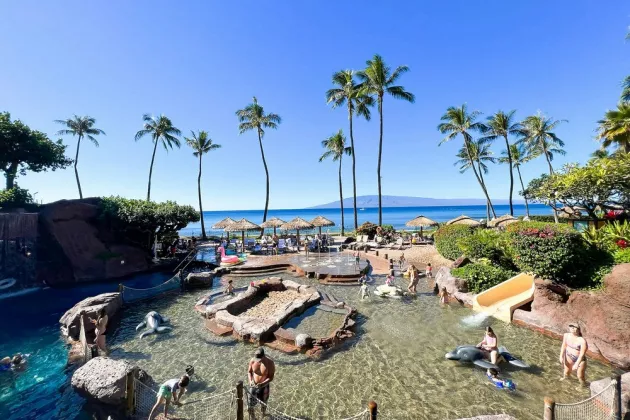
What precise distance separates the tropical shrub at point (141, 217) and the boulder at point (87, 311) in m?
9.32

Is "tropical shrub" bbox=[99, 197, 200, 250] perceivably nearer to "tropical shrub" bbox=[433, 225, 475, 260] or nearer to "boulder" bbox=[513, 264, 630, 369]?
"tropical shrub" bbox=[433, 225, 475, 260]

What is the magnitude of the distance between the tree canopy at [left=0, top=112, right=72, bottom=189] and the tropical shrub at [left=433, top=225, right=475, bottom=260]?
35.4 meters

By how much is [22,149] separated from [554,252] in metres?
38.0

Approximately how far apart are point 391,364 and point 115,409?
21.9 ft

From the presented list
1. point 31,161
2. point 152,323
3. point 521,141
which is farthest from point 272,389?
point 521,141

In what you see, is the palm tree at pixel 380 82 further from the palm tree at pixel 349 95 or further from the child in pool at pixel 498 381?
the child in pool at pixel 498 381

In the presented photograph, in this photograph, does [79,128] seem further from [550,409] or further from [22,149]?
[550,409]

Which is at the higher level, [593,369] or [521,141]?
[521,141]

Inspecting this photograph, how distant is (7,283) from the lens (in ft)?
55.0

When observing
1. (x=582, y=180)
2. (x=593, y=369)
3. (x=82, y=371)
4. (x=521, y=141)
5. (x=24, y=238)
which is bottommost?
(x=593, y=369)

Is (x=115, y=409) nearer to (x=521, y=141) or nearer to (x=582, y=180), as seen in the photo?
(x=582, y=180)

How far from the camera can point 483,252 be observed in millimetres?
14625

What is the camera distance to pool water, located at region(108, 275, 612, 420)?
598cm

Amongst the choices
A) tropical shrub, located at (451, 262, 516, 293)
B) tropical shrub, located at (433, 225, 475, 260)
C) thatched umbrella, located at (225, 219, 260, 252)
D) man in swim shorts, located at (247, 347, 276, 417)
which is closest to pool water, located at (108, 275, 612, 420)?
man in swim shorts, located at (247, 347, 276, 417)
